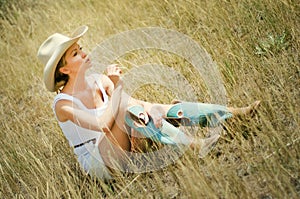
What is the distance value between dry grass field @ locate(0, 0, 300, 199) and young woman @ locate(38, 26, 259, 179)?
11 centimetres

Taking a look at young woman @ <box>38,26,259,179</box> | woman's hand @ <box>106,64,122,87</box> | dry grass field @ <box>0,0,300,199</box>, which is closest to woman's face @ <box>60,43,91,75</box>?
young woman @ <box>38,26,259,179</box>

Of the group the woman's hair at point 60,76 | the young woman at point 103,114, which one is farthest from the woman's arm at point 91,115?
the woman's hair at point 60,76

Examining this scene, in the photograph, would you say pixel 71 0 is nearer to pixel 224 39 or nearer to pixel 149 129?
pixel 224 39

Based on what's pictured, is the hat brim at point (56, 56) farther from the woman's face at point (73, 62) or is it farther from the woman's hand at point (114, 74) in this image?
the woman's hand at point (114, 74)

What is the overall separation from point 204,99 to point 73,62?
0.88 metres

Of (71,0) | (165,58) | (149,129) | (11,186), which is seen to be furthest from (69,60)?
(71,0)

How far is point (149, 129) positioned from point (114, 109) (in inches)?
8.9

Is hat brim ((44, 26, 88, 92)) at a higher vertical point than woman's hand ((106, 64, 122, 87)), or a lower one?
higher

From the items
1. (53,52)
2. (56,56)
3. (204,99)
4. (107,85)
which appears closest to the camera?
(56,56)

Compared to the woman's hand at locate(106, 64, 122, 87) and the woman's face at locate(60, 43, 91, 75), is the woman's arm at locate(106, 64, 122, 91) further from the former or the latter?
the woman's face at locate(60, 43, 91, 75)

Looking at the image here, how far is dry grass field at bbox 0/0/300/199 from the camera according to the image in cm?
207

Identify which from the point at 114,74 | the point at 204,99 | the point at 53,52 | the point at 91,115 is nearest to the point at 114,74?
the point at 114,74

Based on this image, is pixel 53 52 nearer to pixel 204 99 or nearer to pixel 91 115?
pixel 91 115

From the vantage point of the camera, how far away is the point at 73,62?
2625mm
